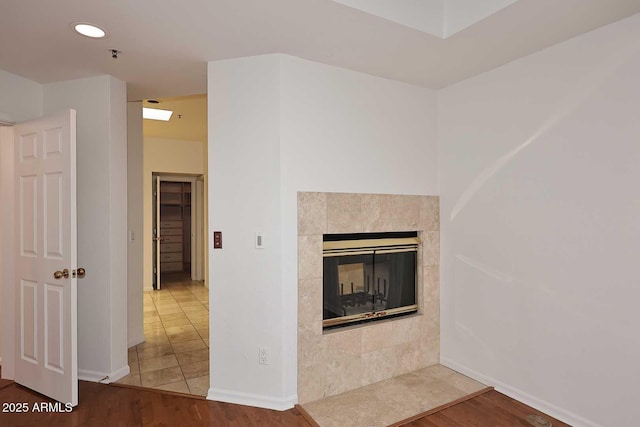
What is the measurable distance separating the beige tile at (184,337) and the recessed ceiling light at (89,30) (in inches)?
117

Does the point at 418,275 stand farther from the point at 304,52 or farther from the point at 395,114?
the point at 304,52

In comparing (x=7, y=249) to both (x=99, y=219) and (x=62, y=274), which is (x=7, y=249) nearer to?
(x=99, y=219)

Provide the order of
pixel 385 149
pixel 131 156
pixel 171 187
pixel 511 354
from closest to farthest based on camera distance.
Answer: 1. pixel 511 354
2. pixel 385 149
3. pixel 131 156
4. pixel 171 187

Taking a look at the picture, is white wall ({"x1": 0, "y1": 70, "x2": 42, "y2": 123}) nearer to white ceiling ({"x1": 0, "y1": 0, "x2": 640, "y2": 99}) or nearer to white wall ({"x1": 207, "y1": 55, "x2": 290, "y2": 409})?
white ceiling ({"x1": 0, "y1": 0, "x2": 640, "y2": 99})

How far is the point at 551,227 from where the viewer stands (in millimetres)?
2504

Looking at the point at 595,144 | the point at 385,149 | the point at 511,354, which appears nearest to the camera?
the point at 595,144

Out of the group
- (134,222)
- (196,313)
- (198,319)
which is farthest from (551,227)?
(196,313)

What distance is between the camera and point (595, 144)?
228 cm

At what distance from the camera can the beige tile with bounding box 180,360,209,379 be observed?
10.3 feet

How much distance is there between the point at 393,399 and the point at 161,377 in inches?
74.9

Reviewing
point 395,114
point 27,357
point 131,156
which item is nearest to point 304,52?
point 395,114

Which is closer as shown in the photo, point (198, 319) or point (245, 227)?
point (245, 227)

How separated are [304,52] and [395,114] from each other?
0.98 metres

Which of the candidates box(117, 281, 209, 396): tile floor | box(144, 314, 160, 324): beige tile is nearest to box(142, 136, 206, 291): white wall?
box(117, 281, 209, 396): tile floor
